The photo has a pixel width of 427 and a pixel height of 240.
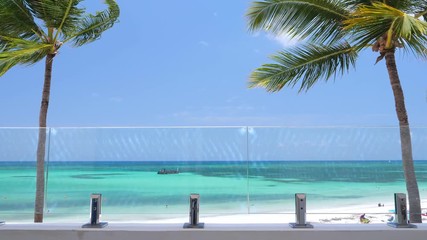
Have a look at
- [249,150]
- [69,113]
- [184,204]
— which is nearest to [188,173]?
[184,204]

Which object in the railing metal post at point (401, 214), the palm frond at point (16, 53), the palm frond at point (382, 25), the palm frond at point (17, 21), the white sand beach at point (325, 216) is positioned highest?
the palm frond at point (17, 21)

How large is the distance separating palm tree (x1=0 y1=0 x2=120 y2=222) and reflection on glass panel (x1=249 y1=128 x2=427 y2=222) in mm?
3077

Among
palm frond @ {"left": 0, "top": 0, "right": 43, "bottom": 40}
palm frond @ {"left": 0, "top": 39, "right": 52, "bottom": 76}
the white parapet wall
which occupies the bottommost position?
the white parapet wall

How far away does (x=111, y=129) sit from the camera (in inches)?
174

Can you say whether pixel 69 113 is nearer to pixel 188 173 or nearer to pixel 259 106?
pixel 259 106

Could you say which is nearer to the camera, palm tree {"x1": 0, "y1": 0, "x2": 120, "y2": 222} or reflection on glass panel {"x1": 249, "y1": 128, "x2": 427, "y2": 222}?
reflection on glass panel {"x1": 249, "y1": 128, "x2": 427, "y2": 222}

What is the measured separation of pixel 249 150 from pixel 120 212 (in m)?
1.70

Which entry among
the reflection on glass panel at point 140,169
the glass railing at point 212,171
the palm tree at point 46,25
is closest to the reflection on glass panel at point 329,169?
the glass railing at point 212,171

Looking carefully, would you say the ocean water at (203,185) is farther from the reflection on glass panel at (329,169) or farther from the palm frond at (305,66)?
the palm frond at (305,66)

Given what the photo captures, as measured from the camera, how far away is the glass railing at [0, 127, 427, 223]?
438cm

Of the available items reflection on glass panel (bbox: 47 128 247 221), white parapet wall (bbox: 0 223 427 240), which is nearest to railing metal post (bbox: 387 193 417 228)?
white parapet wall (bbox: 0 223 427 240)

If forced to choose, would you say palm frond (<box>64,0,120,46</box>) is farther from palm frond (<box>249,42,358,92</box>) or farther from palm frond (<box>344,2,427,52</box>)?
palm frond (<box>344,2,427,52</box>)

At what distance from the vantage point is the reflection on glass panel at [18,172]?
4.22 m

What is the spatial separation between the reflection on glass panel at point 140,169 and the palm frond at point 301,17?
183cm
